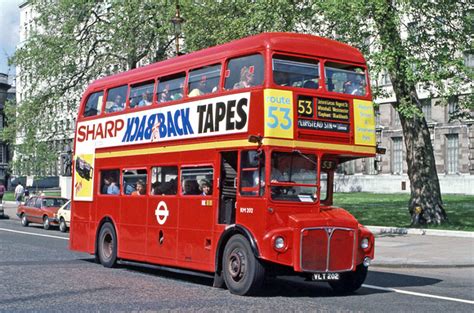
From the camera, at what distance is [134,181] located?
17.1 meters

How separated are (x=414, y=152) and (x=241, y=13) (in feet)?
26.9

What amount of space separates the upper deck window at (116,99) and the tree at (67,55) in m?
17.1

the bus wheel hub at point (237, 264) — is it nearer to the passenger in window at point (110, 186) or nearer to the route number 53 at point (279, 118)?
the route number 53 at point (279, 118)

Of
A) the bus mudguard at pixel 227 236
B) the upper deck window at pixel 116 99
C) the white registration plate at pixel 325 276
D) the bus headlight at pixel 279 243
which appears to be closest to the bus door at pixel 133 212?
the upper deck window at pixel 116 99

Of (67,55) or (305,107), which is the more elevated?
(67,55)

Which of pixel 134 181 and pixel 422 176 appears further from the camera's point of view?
pixel 422 176

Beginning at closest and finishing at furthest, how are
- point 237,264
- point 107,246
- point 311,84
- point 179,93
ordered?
point 237,264
point 311,84
point 179,93
point 107,246

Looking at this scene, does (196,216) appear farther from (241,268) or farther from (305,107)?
(305,107)

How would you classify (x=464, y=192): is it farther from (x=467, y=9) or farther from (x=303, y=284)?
(x=303, y=284)

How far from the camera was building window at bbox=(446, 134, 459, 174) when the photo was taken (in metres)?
58.0

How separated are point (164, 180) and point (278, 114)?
3889 millimetres

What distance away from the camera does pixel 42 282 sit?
47.5 ft

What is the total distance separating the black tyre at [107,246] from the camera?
1780cm

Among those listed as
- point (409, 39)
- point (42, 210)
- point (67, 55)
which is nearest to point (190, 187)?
point (409, 39)
